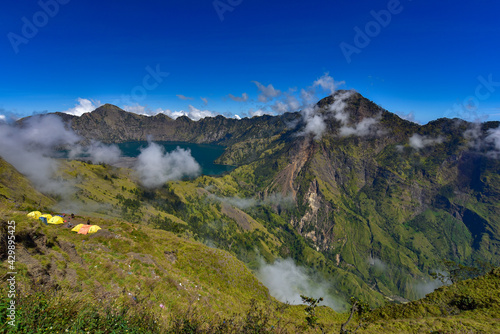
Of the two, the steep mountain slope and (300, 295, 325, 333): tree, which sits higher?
(300, 295, 325, 333): tree

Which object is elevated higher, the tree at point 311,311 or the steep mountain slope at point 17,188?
the tree at point 311,311

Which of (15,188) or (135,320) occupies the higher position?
(135,320)

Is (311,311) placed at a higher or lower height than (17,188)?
higher

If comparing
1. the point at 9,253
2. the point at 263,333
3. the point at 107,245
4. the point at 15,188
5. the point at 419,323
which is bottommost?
the point at 15,188

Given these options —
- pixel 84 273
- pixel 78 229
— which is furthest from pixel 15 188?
pixel 84 273

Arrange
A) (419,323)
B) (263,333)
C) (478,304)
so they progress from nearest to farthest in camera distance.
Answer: (263,333)
(419,323)
(478,304)

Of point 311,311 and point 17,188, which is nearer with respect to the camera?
point 311,311

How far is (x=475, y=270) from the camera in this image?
65438 millimetres

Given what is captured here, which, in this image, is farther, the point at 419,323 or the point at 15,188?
the point at 15,188

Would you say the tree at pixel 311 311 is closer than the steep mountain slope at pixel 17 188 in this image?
Yes

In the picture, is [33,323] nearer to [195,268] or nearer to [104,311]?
[104,311]

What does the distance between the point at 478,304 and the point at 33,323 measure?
2109 inches

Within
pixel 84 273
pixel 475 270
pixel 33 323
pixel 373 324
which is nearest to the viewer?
pixel 33 323

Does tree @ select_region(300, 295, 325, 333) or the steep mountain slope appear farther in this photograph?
the steep mountain slope
